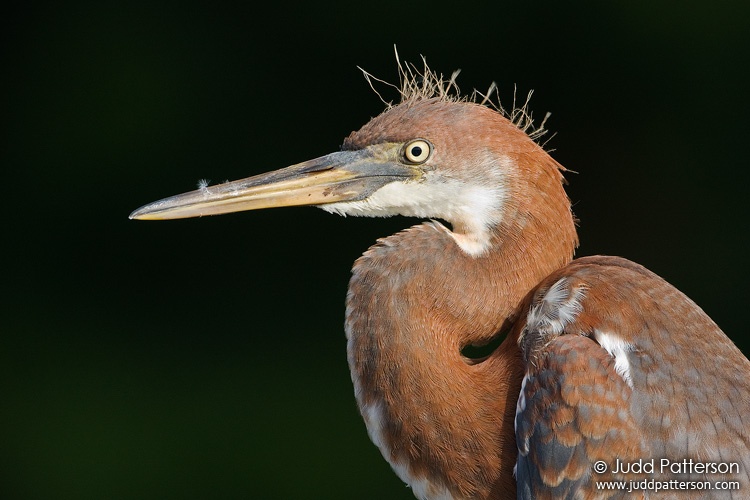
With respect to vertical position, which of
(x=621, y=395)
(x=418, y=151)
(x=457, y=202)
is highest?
(x=418, y=151)

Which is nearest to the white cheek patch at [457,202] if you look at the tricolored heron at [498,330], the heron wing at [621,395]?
the tricolored heron at [498,330]

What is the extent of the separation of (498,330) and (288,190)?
52 centimetres

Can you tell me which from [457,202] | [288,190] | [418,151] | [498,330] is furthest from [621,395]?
[288,190]

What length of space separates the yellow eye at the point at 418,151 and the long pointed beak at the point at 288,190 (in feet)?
0.26

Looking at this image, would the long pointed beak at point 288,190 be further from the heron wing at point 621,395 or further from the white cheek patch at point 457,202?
the heron wing at point 621,395

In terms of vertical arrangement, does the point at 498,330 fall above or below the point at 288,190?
below

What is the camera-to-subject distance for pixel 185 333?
13.6 ft

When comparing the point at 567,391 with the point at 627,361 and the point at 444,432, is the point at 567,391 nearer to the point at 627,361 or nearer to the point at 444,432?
the point at 627,361

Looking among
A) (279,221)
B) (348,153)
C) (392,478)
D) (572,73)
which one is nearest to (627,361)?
(348,153)

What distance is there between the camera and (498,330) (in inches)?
72.7

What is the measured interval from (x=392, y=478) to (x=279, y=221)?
128cm

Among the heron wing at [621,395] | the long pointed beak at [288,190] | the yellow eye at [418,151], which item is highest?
the yellow eye at [418,151]

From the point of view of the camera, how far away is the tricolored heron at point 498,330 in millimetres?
1647

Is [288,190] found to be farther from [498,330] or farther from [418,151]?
[498,330]
